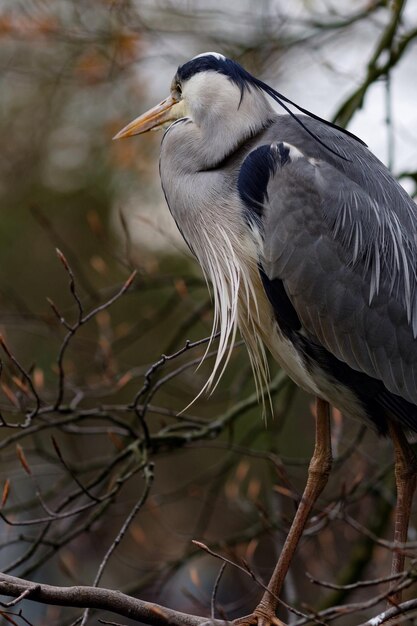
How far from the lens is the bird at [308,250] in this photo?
2887 millimetres

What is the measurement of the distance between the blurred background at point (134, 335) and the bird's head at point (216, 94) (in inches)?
18.9

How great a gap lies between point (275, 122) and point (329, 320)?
708 millimetres

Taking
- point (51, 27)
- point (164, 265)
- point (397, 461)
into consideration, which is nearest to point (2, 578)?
point (397, 461)

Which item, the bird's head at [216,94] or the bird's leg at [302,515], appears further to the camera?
the bird's head at [216,94]

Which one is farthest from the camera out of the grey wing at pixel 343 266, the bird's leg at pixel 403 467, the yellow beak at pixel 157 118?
the yellow beak at pixel 157 118

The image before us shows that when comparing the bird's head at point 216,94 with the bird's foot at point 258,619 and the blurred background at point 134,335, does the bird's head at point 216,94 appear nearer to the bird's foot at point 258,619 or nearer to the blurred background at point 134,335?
the blurred background at point 134,335

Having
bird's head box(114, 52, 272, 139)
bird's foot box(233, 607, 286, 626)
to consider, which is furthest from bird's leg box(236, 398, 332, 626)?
bird's head box(114, 52, 272, 139)

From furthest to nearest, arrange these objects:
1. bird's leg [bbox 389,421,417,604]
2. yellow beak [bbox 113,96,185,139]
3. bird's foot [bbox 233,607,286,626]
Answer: yellow beak [bbox 113,96,185,139], bird's leg [bbox 389,421,417,604], bird's foot [bbox 233,607,286,626]

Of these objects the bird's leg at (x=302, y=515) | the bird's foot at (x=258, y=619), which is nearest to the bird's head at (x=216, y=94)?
the bird's leg at (x=302, y=515)

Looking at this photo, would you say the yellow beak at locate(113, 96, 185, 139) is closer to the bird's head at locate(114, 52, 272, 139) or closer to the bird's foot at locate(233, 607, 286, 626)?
the bird's head at locate(114, 52, 272, 139)

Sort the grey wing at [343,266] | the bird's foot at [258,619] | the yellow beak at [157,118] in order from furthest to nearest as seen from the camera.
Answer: the yellow beak at [157,118]
the grey wing at [343,266]
the bird's foot at [258,619]

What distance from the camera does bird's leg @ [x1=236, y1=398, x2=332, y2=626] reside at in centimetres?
276

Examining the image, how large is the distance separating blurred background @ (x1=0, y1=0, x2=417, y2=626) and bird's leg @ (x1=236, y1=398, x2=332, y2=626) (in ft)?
0.27

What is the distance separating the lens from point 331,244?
2895mm
